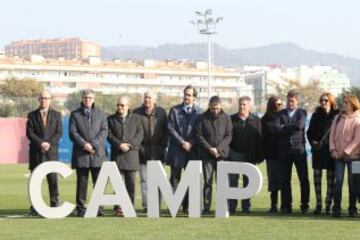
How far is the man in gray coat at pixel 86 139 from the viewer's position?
45.0ft

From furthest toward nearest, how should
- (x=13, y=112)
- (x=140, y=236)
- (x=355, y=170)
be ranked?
(x=13, y=112) < (x=355, y=170) < (x=140, y=236)

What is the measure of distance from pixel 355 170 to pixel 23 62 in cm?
12249

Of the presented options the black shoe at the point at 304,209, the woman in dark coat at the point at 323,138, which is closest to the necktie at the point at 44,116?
the woman in dark coat at the point at 323,138

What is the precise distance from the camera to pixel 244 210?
14.1 m

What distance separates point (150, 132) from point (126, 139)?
0.42 m

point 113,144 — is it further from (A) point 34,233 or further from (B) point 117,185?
(A) point 34,233

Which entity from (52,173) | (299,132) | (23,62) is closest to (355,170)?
(299,132)

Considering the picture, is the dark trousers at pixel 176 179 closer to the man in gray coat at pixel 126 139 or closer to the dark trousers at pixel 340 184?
the man in gray coat at pixel 126 139

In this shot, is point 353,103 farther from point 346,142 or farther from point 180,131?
point 180,131

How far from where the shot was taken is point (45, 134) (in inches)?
547

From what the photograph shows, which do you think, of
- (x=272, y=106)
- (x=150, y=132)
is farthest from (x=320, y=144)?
(x=150, y=132)

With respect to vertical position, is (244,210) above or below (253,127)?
below

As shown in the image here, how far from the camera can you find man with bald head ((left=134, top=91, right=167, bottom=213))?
1409 cm

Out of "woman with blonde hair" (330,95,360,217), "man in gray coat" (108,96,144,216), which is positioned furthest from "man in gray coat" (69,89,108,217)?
"woman with blonde hair" (330,95,360,217)
